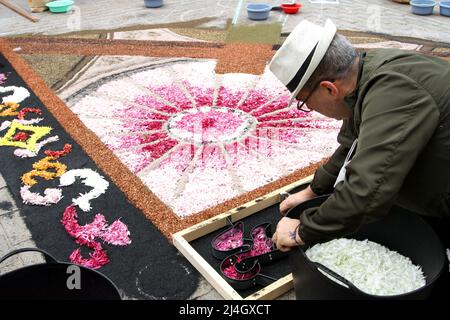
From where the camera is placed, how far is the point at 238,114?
4469 mm

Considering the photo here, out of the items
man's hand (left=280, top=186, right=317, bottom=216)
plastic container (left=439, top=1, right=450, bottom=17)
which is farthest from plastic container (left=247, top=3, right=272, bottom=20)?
man's hand (left=280, top=186, right=317, bottom=216)

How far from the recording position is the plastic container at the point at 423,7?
7.91 meters

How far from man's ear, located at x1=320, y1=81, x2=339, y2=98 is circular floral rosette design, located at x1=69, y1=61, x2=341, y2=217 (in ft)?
5.23

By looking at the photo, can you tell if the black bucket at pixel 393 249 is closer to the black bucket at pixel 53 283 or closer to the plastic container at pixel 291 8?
the black bucket at pixel 53 283

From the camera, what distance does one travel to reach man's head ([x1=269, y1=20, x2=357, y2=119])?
188 cm

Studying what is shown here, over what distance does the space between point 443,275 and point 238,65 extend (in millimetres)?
3922

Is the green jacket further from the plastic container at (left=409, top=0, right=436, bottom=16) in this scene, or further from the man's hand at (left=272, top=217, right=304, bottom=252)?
the plastic container at (left=409, top=0, right=436, bottom=16)

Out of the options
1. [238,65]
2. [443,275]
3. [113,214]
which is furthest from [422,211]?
[238,65]

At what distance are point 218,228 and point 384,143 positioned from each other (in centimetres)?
Answer: 157

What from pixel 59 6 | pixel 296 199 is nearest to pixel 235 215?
pixel 296 199

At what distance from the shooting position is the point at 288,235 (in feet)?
6.91

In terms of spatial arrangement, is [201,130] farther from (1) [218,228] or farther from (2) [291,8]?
(2) [291,8]

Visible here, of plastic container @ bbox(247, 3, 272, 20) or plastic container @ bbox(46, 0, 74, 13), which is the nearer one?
plastic container @ bbox(247, 3, 272, 20)
